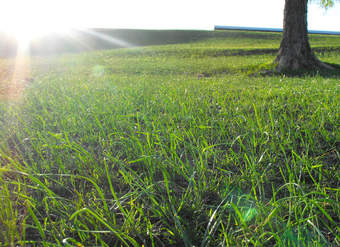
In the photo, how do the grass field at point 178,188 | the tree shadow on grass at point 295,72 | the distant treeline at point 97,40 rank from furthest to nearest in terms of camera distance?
1. the distant treeline at point 97,40
2. the tree shadow on grass at point 295,72
3. the grass field at point 178,188

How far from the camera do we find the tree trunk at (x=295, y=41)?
299 inches

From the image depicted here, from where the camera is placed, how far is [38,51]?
25672 mm

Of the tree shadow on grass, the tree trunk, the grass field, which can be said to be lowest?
the grass field

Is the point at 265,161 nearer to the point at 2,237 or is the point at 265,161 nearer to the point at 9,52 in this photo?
the point at 2,237

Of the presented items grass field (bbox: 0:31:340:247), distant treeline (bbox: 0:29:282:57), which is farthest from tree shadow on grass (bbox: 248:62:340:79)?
distant treeline (bbox: 0:29:282:57)

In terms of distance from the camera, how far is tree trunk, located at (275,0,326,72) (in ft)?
24.9

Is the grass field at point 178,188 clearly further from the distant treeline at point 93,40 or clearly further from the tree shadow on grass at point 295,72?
the distant treeline at point 93,40

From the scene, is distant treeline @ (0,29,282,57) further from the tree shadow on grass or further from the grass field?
the grass field

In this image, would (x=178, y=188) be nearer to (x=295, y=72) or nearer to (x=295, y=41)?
(x=295, y=72)

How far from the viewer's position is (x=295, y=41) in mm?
7785

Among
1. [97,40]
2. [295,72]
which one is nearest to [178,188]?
[295,72]

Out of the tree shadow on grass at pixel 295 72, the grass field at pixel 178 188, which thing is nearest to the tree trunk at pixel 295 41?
the tree shadow on grass at pixel 295 72

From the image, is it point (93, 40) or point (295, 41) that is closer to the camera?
point (295, 41)

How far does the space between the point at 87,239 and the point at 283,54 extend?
8568mm
